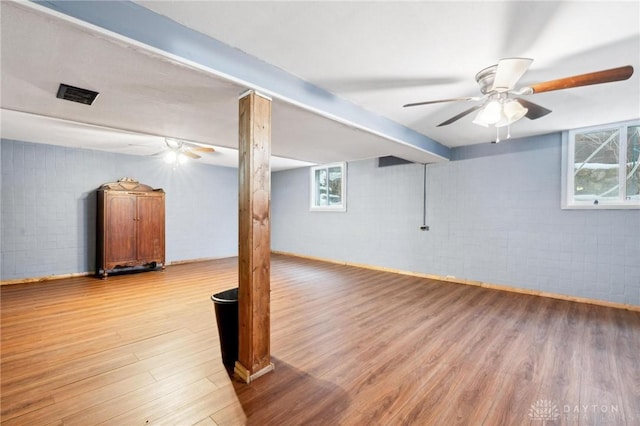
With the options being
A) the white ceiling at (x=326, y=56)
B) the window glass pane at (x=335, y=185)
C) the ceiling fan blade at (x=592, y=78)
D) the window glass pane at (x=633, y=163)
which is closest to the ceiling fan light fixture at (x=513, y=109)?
the white ceiling at (x=326, y=56)

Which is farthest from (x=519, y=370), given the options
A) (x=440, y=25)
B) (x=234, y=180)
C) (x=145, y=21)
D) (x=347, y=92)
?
(x=234, y=180)

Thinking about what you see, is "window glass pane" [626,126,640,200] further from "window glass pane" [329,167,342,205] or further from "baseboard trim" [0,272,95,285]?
"baseboard trim" [0,272,95,285]

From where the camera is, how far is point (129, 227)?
16.8 ft

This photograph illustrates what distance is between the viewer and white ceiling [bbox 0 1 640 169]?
5.11 feet

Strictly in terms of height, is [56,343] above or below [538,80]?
below

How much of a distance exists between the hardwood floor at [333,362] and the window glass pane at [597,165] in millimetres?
1585

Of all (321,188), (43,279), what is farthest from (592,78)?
(43,279)

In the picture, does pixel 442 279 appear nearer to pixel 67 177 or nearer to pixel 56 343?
pixel 56 343

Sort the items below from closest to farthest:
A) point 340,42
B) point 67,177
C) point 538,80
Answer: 1. point 340,42
2. point 538,80
3. point 67,177

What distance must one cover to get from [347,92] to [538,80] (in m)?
1.68

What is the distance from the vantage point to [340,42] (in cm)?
188

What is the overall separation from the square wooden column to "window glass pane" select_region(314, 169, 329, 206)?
4.89 meters

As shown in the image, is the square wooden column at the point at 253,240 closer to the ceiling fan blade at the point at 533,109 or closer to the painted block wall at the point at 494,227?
the ceiling fan blade at the point at 533,109

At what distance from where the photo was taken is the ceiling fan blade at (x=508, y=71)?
178cm
